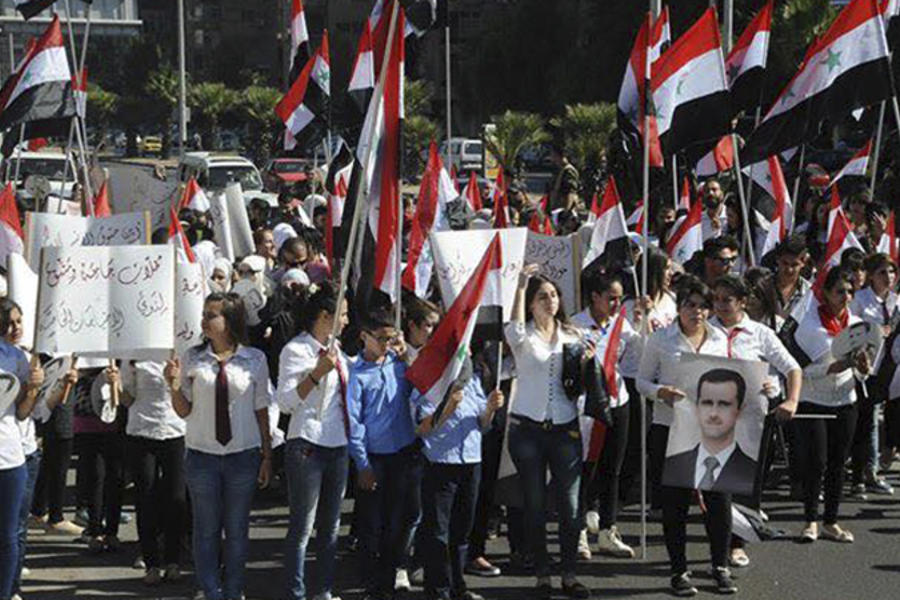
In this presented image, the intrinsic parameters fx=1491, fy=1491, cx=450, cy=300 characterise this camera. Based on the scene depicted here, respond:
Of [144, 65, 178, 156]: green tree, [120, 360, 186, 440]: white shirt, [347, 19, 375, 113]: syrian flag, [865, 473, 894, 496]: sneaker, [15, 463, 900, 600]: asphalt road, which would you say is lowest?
[15, 463, 900, 600]: asphalt road

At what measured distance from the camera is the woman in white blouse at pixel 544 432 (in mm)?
7957

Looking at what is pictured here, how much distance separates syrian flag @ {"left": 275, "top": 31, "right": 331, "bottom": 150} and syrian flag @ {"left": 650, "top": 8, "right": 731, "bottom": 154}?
543 centimetres

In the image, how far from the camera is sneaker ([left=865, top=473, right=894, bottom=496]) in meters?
10.4

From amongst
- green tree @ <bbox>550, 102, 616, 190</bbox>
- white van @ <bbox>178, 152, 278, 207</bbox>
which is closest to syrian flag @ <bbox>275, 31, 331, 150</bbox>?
green tree @ <bbox>550, 102, 616, 190</bbox>

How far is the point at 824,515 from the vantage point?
30.5 ft

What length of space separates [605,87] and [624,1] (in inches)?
129

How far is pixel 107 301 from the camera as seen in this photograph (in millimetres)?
7465

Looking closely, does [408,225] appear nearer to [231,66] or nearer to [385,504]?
[385,504]

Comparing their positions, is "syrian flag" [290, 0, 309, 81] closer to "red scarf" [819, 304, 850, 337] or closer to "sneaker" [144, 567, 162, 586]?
"red scarf" [819, 304, 850, 337]

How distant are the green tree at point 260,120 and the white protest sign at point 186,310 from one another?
37.6 metres

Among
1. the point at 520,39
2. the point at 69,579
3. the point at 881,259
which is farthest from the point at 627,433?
the point at 520,39

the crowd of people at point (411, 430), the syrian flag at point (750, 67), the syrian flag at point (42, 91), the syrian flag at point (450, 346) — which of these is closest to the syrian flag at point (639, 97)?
the crowd of people at point (411, 430)

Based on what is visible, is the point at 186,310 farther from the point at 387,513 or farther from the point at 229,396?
the point at 387,513

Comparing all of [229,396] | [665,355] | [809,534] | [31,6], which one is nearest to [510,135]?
[31,6]
